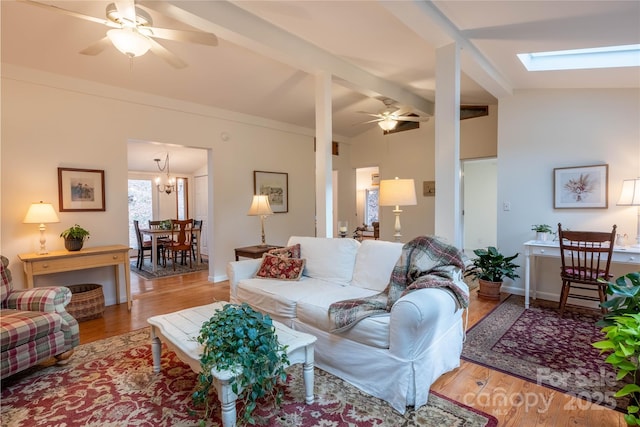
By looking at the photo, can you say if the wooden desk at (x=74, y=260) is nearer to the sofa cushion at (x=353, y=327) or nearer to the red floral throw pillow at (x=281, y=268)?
the red floral throw pillow at (x=281, y=268)

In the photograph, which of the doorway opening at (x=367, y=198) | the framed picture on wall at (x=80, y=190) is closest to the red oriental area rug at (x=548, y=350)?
the framed picture on wall at (x=80, y=190)

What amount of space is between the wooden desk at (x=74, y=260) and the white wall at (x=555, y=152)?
4707mm

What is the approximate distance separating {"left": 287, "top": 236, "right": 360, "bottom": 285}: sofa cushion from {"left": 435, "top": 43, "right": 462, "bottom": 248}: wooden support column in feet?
2.85

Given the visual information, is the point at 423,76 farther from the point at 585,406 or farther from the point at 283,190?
the point at 585,406

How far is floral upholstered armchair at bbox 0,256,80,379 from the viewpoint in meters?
1.98

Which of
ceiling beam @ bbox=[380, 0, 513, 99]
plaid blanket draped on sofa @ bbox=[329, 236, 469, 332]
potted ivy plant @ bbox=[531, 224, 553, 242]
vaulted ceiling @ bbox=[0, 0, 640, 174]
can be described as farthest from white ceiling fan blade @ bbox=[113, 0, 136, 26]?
potted ivy plant @ bbox=[531, 224, 553, 242]

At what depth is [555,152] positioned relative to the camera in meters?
3.77

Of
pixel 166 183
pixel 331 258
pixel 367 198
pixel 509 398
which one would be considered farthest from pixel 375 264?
pixel 367 198

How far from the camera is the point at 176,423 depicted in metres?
1.72

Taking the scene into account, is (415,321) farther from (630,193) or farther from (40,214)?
(40,214)

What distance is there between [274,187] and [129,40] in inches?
138

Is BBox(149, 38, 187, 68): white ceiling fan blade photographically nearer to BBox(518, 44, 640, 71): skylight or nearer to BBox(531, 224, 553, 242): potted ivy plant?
BBox(518, 44, 640, 71): skylight

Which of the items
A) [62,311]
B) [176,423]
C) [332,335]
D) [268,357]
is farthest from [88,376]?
[332,335]

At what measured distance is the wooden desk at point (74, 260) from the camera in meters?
3.01
